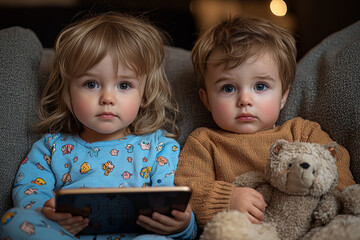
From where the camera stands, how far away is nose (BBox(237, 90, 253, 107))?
46.2 inches

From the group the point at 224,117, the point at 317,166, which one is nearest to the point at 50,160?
the point at 224,117

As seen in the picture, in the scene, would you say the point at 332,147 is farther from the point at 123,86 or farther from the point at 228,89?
the point at 123,86

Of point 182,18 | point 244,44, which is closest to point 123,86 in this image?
point 244,44

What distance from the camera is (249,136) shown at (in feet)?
3.98

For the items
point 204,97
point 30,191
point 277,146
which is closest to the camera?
point 277,146

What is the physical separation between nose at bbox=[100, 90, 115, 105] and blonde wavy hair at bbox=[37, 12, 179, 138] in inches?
3.7

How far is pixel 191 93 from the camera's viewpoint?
144 cm

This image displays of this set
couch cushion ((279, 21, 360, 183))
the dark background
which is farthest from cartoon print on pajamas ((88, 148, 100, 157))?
the dark background

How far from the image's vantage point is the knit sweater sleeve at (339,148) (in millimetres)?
1096

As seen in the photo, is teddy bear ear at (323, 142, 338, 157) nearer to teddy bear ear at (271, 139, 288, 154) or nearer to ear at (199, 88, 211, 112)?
teddy bear ear at (271, 139, 288, 154)

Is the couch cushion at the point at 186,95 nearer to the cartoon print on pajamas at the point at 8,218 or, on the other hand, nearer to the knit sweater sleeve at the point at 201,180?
the knit sweater sleeve at the point at 201,180

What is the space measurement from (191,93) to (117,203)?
25.3 inches

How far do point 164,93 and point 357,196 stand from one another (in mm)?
722

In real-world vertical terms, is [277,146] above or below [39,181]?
above
